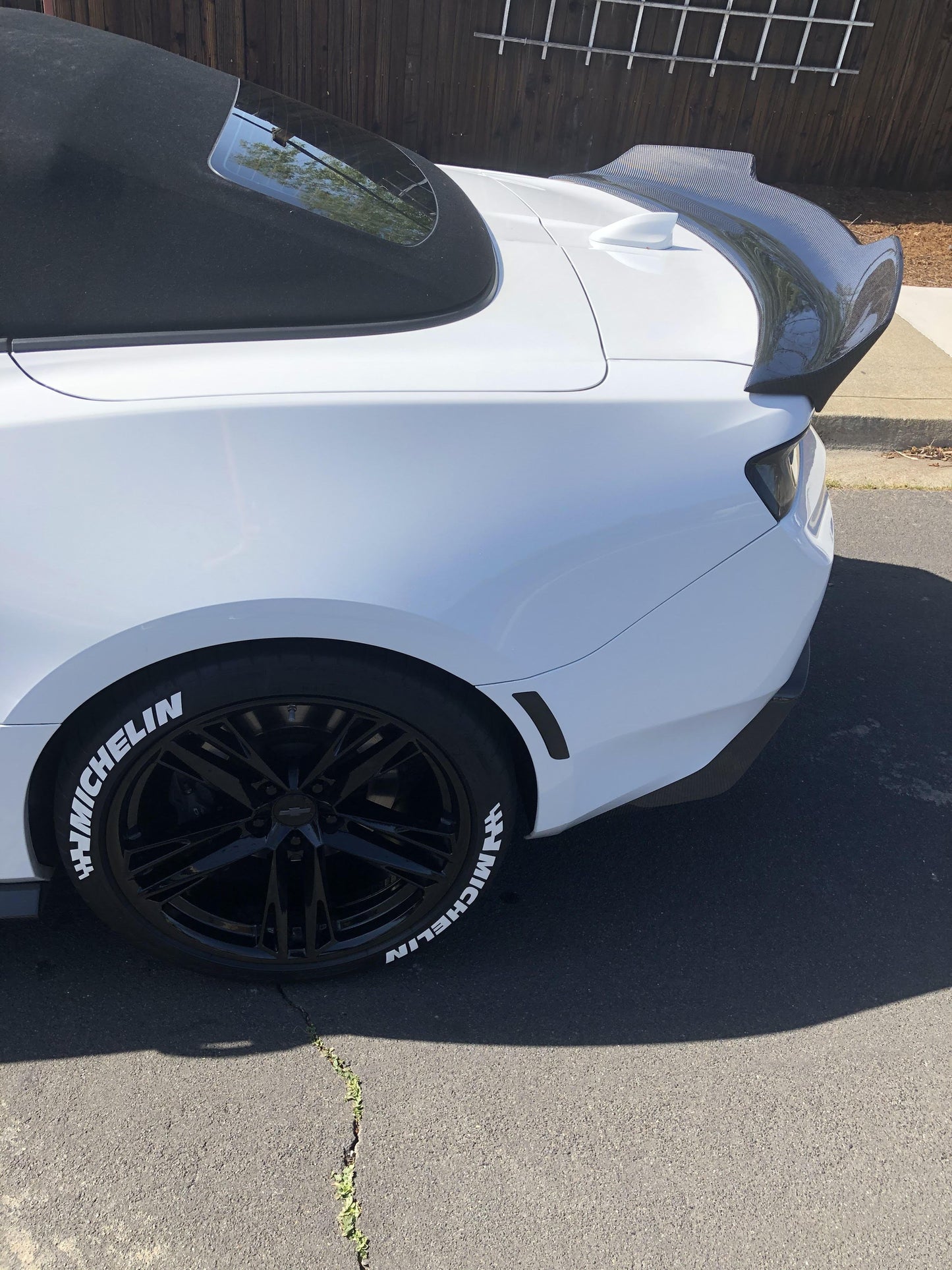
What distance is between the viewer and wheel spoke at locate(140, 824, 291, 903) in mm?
2000

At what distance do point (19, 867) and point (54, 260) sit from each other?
111 centimetres

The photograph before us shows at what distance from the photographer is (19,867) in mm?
1905

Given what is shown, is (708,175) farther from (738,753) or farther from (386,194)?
(738,753)

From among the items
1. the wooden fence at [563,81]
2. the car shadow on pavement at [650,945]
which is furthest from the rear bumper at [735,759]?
the wooden fence at [563,81]

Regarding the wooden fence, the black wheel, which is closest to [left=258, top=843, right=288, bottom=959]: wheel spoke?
the black wheel

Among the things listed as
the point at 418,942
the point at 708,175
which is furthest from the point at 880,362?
the point at 418,942

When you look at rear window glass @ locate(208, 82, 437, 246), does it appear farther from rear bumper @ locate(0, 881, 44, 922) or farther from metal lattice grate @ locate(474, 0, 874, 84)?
metal lattice grate @ locate(474, 0, 874, 84)

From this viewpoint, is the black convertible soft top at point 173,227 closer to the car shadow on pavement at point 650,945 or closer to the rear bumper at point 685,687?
the rear bumper at point 685,687

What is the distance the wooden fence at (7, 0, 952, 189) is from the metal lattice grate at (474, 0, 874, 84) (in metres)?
0.03

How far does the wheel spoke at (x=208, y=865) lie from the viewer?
200cm

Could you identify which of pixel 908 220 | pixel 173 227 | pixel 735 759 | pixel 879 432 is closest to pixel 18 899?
pixel 173 227

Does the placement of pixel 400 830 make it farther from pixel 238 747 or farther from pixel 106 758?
pixel 106 758

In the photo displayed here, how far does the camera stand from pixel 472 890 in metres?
2.14

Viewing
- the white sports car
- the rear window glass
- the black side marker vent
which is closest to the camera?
the white sports car
